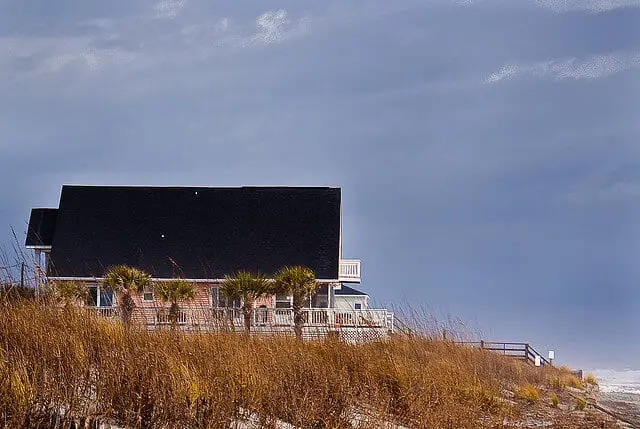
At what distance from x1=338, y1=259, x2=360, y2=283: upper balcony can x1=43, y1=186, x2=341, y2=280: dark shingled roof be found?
6.01ft

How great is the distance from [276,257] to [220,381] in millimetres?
27468

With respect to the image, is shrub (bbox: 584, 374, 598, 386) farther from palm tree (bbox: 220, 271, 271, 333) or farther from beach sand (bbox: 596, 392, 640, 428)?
palm tree (bbox: 220, 271, 271, 333)

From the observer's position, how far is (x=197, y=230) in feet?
132

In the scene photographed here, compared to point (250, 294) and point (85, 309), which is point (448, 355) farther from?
point (250, 294)

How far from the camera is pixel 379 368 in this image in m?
13.7

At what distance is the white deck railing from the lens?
13859 mm

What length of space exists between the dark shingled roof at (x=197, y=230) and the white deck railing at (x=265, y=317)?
478 centimetres

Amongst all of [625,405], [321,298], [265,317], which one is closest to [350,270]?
[321,298]

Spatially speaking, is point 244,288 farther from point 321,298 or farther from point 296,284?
point 321,298

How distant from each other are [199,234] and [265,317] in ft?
27.8

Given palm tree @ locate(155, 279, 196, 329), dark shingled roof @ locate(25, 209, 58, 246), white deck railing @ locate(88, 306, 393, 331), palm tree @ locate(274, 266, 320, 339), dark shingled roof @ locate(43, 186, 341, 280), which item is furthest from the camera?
dark shingled roof @ locate(25, 209, 58, 246)

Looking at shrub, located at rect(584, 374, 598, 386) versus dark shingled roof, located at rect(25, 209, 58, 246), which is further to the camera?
dark shingled roof, located at rect(25, 209, 58, 246)

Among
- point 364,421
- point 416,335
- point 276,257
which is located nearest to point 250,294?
point 276,257

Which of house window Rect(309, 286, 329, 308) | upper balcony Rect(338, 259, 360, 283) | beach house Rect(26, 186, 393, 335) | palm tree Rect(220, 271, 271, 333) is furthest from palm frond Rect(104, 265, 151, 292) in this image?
upper balcony Rect(338, 259, 360, 283)
